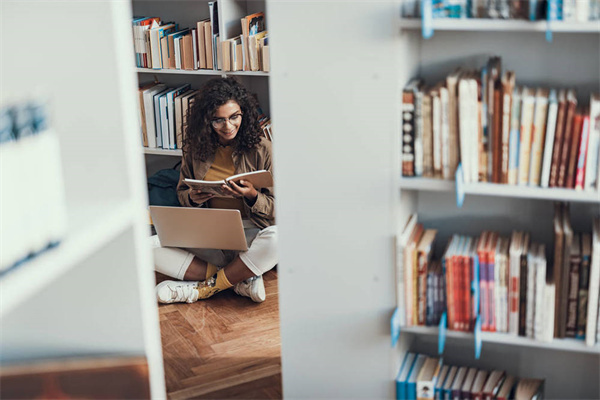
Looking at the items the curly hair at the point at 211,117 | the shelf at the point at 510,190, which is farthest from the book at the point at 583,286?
the curly hair at the point at 211,117

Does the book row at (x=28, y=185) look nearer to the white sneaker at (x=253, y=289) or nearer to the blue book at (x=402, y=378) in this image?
the blue book at (x=402, y=378)

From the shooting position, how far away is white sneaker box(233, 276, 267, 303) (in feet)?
10.6

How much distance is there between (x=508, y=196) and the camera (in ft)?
6.33

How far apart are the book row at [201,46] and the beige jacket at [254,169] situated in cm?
46

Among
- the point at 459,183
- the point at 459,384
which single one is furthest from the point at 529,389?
the point at 459,183

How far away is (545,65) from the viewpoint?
1958 mm

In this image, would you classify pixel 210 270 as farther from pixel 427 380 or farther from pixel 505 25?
pixel 505 25

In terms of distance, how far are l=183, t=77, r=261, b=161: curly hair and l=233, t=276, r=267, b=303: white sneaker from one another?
61cm

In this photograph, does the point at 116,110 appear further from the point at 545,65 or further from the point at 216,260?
the point at 216,260

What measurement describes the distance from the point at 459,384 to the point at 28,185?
164 centimetres

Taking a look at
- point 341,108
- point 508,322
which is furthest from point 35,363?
point 508,322

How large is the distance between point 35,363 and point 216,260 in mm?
2321

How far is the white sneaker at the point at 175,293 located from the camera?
127 inches

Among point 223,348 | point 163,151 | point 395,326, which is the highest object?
point 163,151
